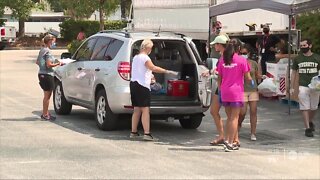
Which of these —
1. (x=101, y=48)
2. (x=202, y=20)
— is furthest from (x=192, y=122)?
(x=202, y=20)

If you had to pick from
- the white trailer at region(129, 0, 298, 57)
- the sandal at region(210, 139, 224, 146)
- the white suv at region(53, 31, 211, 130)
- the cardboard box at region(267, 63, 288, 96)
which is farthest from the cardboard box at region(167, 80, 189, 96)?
the white trailer at region(129, 0, 298, 57)

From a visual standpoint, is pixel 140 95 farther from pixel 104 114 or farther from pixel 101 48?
pixel 101 48

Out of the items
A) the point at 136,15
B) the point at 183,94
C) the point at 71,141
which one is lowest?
the point at 71,141

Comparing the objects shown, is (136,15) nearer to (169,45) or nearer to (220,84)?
(169,45)

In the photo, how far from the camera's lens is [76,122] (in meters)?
11.6

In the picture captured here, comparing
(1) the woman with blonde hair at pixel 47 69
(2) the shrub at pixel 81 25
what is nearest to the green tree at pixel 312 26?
(1) the woman with blonde hair at pixel 47 69

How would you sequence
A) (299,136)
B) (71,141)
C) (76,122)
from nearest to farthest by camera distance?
(71,141) < (299,136) < (76,122)

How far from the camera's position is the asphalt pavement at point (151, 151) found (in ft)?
24.0

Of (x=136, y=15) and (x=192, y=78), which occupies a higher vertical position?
(x=136, y=15)

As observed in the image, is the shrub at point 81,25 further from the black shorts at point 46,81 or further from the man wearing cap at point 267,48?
the black shorts at point 46,81

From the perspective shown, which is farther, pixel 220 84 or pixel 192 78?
pixel 192 78

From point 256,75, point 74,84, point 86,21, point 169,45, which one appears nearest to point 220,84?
point 256,75

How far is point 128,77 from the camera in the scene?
9.81 meters

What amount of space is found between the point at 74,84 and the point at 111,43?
147cm
